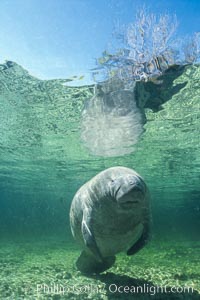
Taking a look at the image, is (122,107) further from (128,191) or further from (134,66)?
(128,191)

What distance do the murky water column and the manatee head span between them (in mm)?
7036

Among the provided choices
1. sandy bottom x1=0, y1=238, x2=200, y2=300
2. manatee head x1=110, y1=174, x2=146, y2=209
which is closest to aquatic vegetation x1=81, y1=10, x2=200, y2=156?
manatee head x1=110, y1=174, x2=146, y2=209

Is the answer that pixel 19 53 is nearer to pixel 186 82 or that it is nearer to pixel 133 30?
pixel 133 30

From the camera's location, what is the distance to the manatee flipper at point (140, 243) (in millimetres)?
6711

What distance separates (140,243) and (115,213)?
49.5 inches

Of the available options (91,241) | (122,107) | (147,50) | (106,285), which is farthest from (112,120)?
(91,241)

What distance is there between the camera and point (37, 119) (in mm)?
16891

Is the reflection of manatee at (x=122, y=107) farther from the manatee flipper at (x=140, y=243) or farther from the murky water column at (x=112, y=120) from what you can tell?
the manatee flipper at (x=140, y=243)

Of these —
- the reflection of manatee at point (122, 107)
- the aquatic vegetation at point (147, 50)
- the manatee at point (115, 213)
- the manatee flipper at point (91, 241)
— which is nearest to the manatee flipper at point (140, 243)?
the manatee at point (115, 213)

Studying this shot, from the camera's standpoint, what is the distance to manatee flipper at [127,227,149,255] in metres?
6.71

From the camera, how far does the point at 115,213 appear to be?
6.07 metres

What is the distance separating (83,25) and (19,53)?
271cm

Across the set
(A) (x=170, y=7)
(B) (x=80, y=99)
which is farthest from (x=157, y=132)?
(A) (x=170, y=7)

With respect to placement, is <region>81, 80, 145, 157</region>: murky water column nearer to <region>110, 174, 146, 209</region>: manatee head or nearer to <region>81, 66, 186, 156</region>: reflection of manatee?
<region>81, 66, 186, 156</region>: reflection of manatee
